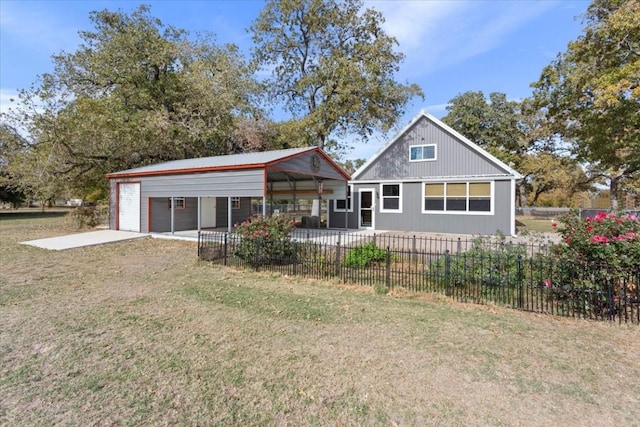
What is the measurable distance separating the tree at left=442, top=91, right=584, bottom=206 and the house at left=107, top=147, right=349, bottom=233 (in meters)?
23.9

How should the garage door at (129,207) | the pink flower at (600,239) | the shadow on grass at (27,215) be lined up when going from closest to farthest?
1. the pink flower at (600,239)
2. the garage door at (129,207)
3. the shadow on grass at (27,215)

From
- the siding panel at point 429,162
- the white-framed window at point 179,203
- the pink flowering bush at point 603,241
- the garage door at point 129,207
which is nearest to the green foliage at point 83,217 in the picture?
the garage door at point 129,207

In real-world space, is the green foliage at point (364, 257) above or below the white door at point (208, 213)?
below

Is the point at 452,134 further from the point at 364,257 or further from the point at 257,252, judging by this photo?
the point at 257,252

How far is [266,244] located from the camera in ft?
28.1

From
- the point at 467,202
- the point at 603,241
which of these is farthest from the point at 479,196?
the point at 603,241

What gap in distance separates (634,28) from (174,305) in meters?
20.2


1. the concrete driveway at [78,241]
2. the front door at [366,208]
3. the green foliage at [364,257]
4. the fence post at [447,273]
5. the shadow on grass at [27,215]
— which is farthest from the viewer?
the shadow on grass at [27,215]

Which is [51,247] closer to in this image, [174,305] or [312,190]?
[174,305]

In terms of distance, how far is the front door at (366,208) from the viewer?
719 inches

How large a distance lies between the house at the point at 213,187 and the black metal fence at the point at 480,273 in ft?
9.78

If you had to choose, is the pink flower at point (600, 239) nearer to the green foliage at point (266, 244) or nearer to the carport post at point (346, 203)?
the green foliage at point (266, 244)

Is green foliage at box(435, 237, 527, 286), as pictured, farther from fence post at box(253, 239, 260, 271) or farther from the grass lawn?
fence post at box(253, 239, 260, 271)

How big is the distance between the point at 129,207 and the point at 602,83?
2295 centimetres
